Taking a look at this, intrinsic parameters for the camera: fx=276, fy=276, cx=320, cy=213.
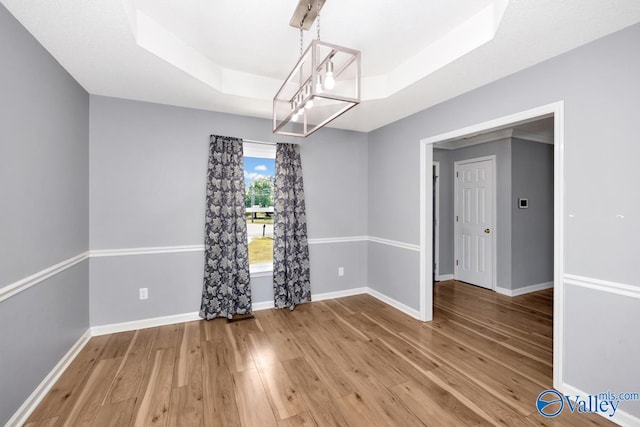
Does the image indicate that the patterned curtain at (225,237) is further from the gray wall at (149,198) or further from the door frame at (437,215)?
the door frame at (437,215)

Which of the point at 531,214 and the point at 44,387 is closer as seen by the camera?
the point at 44,387

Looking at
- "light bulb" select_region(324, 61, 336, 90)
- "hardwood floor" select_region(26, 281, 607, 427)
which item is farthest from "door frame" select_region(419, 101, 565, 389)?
"light bulb" select_region(324, 61, 336, 90)

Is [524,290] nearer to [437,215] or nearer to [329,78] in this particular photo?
[437,215]

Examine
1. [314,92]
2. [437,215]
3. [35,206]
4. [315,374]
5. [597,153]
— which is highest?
[314,92]

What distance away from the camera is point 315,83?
1.62 metres

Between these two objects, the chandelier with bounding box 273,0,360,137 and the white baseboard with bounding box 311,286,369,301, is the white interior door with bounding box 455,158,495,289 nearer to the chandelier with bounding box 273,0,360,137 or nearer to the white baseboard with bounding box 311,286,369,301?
the white baseboard with bounding box 311,286,369,301

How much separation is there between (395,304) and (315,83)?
3093 mm

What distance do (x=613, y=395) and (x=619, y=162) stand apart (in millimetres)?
1502

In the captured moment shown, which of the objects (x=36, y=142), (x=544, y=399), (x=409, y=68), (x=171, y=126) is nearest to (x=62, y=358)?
(x=36, y=142)

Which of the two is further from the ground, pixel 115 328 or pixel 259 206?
pixel 259 206

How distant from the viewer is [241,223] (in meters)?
3.44

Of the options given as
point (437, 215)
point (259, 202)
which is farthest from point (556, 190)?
point (259, 202)

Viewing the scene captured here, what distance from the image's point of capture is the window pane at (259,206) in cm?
375

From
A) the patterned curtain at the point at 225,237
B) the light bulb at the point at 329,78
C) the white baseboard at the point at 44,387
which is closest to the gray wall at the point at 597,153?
the light bulb at the point at 329,78
